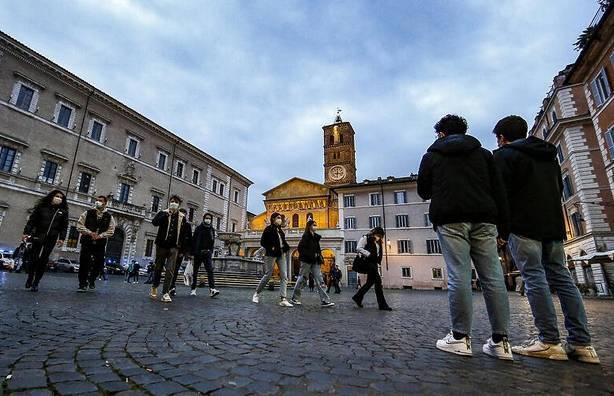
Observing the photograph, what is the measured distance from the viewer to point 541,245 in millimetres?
3031

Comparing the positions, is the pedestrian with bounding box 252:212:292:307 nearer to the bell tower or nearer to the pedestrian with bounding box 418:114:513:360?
the pedestrian with bounding box 418:114:513:360

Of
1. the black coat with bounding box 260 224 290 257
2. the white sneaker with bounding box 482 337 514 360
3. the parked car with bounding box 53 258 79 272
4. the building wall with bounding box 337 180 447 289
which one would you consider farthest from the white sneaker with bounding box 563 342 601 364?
the building wall with bounding box 337 180 447 289

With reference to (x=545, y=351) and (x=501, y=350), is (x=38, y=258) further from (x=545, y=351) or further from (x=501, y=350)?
(x=545, y=351)

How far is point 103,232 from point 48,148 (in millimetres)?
24496

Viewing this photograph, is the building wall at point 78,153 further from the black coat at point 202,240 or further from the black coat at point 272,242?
the black coat at point 272,242

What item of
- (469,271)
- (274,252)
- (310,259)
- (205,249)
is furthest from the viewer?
(205,249)

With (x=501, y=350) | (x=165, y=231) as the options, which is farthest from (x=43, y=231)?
(x=501, y=350)

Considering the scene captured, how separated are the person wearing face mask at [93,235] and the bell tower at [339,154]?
178 ft

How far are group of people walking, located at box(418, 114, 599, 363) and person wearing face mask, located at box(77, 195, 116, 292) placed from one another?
23.9ft

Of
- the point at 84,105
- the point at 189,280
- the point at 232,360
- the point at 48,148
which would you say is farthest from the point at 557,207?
the point at 84,105

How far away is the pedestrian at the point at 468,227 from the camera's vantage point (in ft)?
9.11

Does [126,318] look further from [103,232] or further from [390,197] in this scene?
[390,197]

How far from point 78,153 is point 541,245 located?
109ft

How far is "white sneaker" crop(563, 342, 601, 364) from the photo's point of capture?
259 centimetres
